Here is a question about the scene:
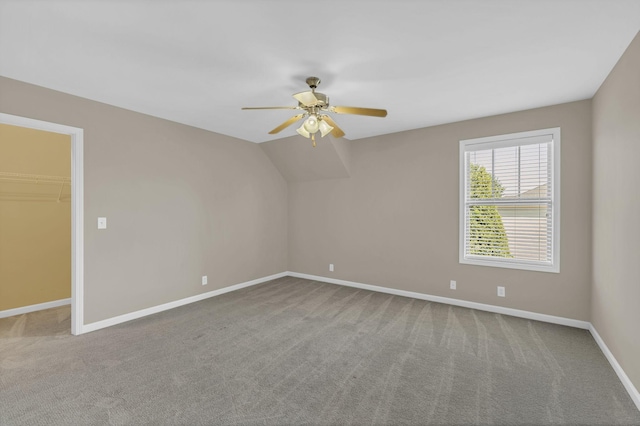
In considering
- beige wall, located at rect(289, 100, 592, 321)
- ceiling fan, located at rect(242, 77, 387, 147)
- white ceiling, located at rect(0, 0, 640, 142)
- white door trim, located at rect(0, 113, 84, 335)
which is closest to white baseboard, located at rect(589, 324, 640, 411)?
beige wall, located at rect(289, 100, 592, 321)

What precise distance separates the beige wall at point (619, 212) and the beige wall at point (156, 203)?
4.49 metres

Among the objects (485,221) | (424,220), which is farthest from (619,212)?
(424,220)

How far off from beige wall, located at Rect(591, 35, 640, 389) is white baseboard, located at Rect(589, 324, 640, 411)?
0.15 feet

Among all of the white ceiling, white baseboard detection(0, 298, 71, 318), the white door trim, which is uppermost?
the white ceiling

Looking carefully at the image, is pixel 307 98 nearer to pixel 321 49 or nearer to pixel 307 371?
pixel 321 49

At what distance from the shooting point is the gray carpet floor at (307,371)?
1917 millimetres

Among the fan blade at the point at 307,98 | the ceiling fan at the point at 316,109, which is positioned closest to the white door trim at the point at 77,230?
the ceiling fan at the point at 316,109

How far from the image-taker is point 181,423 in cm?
183

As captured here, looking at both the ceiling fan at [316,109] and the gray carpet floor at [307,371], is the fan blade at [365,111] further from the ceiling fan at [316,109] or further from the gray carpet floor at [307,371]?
the gray carpet floor at [307,371]

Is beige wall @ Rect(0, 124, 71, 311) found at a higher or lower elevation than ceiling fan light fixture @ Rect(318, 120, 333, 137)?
lower

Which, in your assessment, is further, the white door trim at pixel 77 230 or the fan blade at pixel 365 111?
the white door trim at pixel 77 230

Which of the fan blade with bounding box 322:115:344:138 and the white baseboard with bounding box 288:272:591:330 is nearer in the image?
the fan blade with bounding box 322:115:344:138

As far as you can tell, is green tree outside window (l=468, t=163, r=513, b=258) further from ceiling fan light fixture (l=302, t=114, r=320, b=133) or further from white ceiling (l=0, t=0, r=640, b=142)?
ceiling fan light fixture (l=302, t=114, r=320, b=133)

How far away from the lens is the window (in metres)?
3.44
